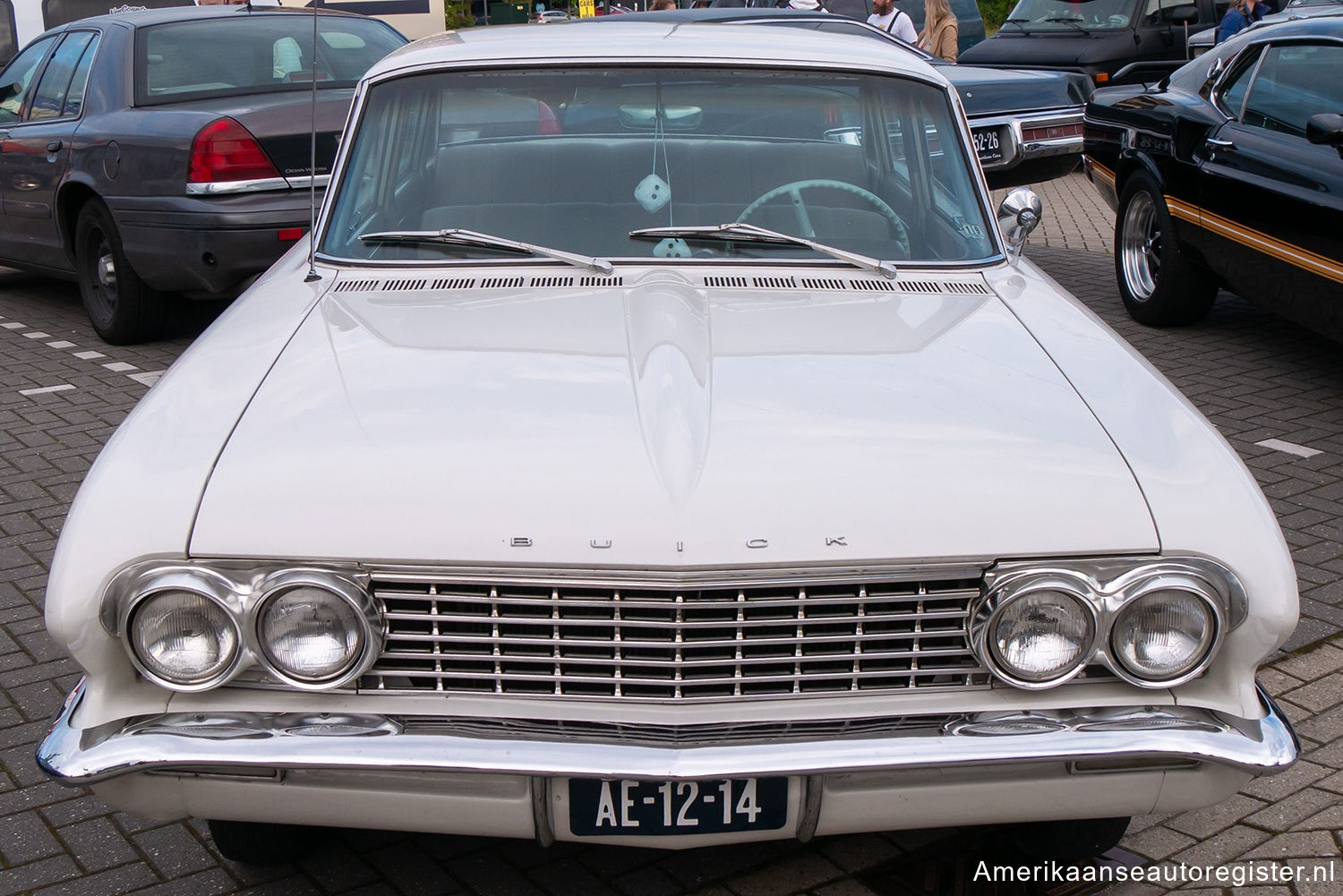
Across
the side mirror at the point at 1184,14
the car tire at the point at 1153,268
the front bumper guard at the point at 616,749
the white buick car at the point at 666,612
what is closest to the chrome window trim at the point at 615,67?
the white buick car at the point at 666,612

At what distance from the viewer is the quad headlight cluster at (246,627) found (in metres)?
2.22

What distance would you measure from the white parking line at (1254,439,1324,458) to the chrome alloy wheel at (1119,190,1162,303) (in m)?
2.01

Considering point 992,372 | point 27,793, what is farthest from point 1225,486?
point 27,793

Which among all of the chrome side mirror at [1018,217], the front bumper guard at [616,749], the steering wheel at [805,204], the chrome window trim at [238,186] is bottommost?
the front bumper guard at [616,749]

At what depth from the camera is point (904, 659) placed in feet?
7.54

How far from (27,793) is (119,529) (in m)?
1.28

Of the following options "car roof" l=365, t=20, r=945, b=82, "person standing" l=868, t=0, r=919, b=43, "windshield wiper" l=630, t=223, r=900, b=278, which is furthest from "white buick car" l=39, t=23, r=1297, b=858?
"person standing" l=868, t=0, r=919, b=43

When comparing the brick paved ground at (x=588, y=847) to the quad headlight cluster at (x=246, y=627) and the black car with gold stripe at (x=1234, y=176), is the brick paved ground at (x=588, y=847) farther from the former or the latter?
the black car with gold stripe at (x=1234, y=176)

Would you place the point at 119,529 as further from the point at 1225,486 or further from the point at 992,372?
the point at 1225,486

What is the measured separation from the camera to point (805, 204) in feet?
11.3

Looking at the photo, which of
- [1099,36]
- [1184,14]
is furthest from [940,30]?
[1184,14]

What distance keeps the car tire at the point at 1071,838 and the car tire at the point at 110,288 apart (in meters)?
5.87

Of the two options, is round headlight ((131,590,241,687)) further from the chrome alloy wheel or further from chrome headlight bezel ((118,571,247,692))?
the chrome alloy wheel

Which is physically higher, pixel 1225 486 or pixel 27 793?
pixel 1225 486
